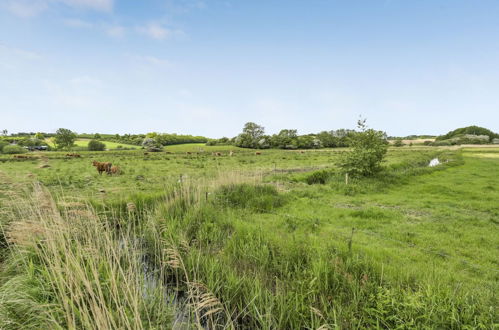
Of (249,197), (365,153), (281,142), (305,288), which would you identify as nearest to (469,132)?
(281,142)

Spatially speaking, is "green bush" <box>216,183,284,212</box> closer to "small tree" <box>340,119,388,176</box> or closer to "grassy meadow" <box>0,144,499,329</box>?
"grassy meadow" <box>0,144,499,329</box>

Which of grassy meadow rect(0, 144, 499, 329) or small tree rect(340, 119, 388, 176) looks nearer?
grassy meadow rect(0, 144, 499, 329)

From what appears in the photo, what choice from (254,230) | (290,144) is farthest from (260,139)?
(254,230)

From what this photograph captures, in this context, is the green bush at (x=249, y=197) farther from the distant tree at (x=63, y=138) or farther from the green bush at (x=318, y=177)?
the distant tree at (x=63, y=138)

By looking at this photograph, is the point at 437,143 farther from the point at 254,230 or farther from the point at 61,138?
the point at 61,138

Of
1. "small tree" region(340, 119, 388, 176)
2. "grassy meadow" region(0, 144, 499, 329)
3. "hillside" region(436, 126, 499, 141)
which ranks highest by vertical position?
"hillside" region(436, 126, 499, 141)

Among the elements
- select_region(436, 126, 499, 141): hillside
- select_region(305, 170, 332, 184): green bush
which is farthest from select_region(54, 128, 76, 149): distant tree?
select_region(436, 126, 499, 141): hillside

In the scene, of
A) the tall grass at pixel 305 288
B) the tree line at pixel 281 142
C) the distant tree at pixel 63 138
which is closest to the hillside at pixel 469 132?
the tree line at pixel 281 142

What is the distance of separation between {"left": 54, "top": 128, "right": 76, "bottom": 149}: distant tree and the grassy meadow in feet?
232

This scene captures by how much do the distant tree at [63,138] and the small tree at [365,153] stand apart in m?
80.5

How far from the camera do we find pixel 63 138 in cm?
6781

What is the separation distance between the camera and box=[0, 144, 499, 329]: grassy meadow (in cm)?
333

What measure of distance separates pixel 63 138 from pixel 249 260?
84.4m

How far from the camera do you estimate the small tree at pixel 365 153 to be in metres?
16.0
